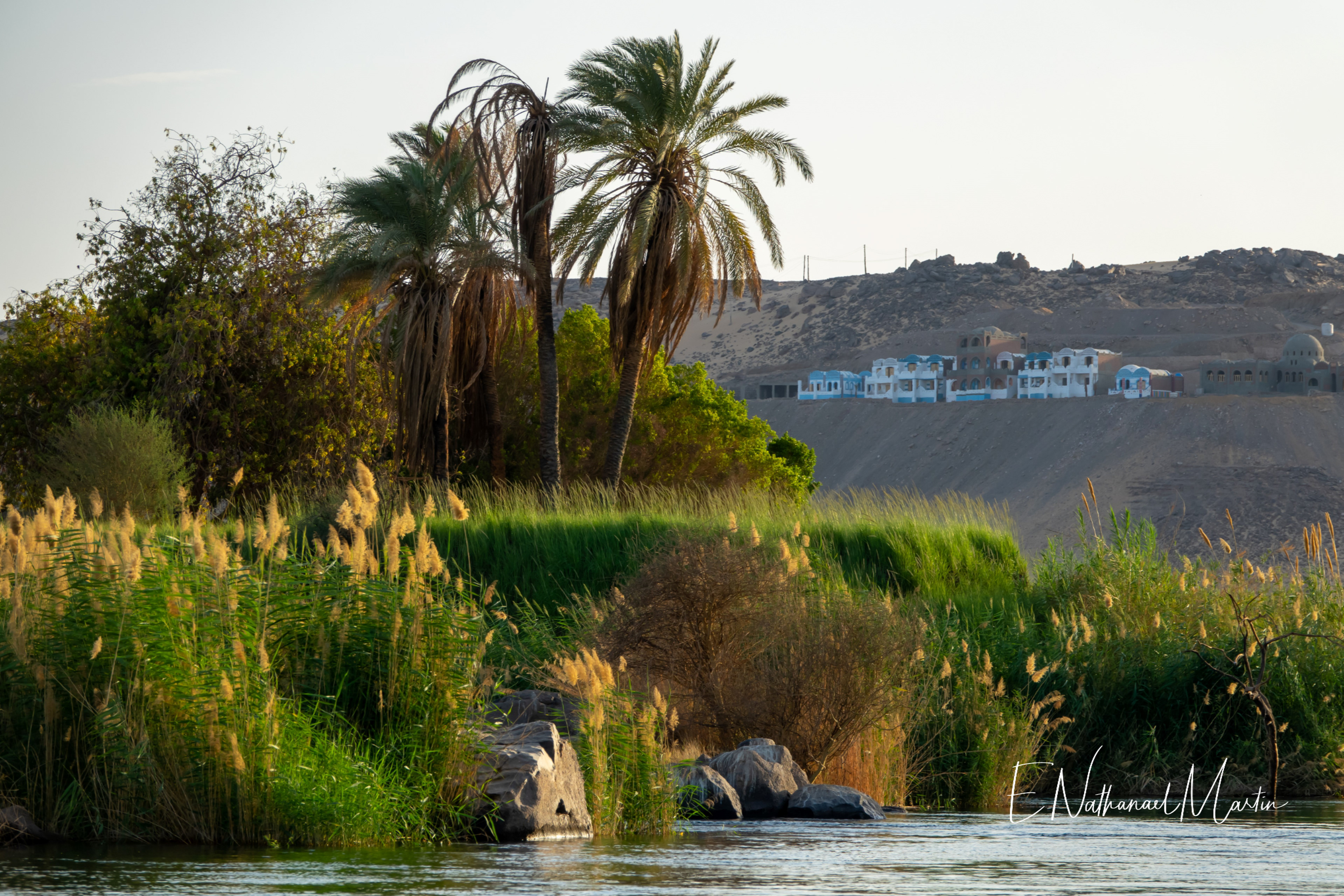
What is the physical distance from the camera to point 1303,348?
103375 millimetres

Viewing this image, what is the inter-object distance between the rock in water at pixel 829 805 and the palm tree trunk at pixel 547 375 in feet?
63.1

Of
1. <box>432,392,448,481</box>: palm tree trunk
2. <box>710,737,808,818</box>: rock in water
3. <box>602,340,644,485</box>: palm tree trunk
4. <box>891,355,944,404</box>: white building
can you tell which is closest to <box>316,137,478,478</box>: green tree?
<box>432,392,448,481</box>: palm tree trunk

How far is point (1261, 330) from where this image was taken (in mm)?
124688

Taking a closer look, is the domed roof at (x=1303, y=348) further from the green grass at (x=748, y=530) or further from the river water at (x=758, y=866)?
the river water at (x=758, y=866)

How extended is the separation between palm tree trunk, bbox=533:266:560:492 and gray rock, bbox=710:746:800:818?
62.7 ft

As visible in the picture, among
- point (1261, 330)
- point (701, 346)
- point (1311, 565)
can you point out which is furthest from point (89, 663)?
point (701, 346)

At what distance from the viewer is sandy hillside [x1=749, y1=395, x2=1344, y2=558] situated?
250 ft

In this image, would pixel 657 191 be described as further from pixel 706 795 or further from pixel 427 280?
pixel 706 795

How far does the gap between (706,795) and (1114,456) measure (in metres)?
81.7

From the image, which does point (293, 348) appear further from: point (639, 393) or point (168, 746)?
point (168, 746)

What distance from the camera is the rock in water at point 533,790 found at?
343 inches

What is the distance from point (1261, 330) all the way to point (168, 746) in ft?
421

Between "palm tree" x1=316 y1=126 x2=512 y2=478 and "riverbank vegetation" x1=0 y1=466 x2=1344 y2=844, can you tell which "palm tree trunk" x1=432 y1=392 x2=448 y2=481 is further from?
"riverbank vegetation" x1=0 y1=466 x2=1344 y2=844

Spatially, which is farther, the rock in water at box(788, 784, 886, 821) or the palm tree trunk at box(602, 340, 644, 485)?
the palm tree trunk at box(602, 340, 644, 485)
